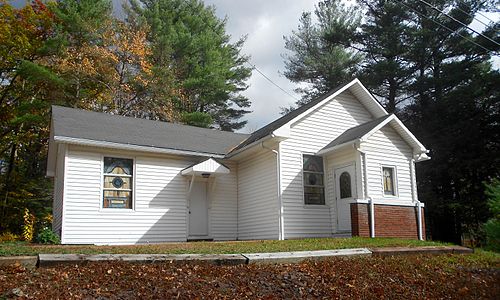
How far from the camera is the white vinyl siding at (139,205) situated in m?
14.3

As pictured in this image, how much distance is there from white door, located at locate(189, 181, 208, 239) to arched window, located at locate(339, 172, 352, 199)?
4.76 meters

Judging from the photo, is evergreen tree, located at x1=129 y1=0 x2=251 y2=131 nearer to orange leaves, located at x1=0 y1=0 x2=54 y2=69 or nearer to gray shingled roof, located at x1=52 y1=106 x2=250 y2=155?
orange leaves, located at x1=0 y1=0 x2=54 y2=69

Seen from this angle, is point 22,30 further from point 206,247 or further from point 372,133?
point 206,247

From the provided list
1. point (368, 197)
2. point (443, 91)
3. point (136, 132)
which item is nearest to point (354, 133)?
point (368, 197)

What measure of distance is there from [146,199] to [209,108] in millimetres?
21476

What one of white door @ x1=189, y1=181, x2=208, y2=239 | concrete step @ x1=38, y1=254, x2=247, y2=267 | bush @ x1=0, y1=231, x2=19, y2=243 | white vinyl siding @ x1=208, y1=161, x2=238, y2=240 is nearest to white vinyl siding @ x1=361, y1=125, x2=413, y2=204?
white vinyl siding @ x1=208, y1=161, x2=238, y2=240

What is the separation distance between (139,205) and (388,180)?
26.8 ft

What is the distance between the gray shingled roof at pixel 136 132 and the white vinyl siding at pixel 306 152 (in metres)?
3.09

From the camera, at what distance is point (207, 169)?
15.8 meters

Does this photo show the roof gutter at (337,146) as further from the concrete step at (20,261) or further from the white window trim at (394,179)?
the concrete step at (20,261)

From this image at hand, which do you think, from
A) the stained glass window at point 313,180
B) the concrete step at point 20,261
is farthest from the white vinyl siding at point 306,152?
the concrete step at point 20,261

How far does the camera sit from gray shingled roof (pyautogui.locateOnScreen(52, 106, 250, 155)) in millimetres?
15078

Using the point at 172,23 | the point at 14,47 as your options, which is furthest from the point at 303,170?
the point at 172,23

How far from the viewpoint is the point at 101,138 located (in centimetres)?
1487
